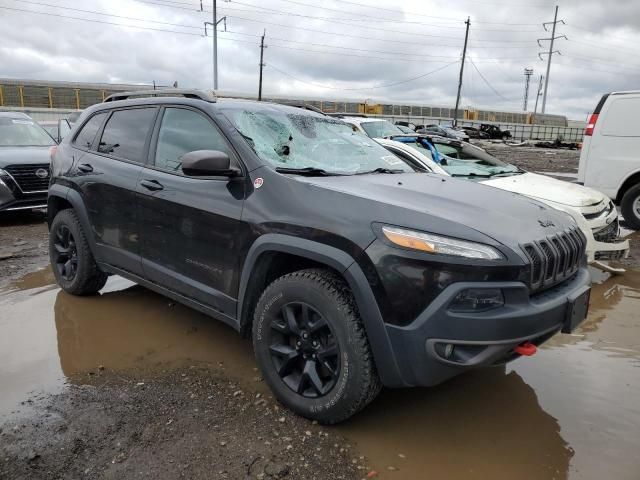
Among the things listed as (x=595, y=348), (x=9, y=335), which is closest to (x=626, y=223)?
(x=595, y=348)

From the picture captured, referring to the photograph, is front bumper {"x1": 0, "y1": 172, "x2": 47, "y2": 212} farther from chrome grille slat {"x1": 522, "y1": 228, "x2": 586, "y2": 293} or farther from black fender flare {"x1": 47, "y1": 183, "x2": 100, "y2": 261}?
chrome grille slat {"x1": 522, "y1": 228, "x2": 586, "y2": 293}

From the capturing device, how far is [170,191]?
3.34m

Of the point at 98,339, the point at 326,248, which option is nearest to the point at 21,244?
the point at 98,339

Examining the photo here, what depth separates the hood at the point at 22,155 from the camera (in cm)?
777

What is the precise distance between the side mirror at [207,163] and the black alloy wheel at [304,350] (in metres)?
0.86

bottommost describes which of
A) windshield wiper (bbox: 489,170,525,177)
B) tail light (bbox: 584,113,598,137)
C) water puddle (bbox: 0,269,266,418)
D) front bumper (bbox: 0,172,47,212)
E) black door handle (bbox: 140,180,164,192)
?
water puddle (bbox: 0,269,266,418)

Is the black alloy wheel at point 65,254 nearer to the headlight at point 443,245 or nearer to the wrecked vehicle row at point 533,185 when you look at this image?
the headlight at point 443,245

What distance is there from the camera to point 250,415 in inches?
110

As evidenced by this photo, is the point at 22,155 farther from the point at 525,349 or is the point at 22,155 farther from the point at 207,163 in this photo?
the point at 525,349

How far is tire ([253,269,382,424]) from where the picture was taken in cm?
244

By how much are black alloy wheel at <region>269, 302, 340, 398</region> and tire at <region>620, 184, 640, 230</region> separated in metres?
7.11

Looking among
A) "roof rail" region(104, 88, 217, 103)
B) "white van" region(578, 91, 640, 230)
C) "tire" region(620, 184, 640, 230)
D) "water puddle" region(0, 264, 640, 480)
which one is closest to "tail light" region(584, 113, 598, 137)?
"white van" region(578, 91, 640, 230)

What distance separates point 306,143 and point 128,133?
152cm

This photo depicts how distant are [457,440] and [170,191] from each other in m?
2.30
